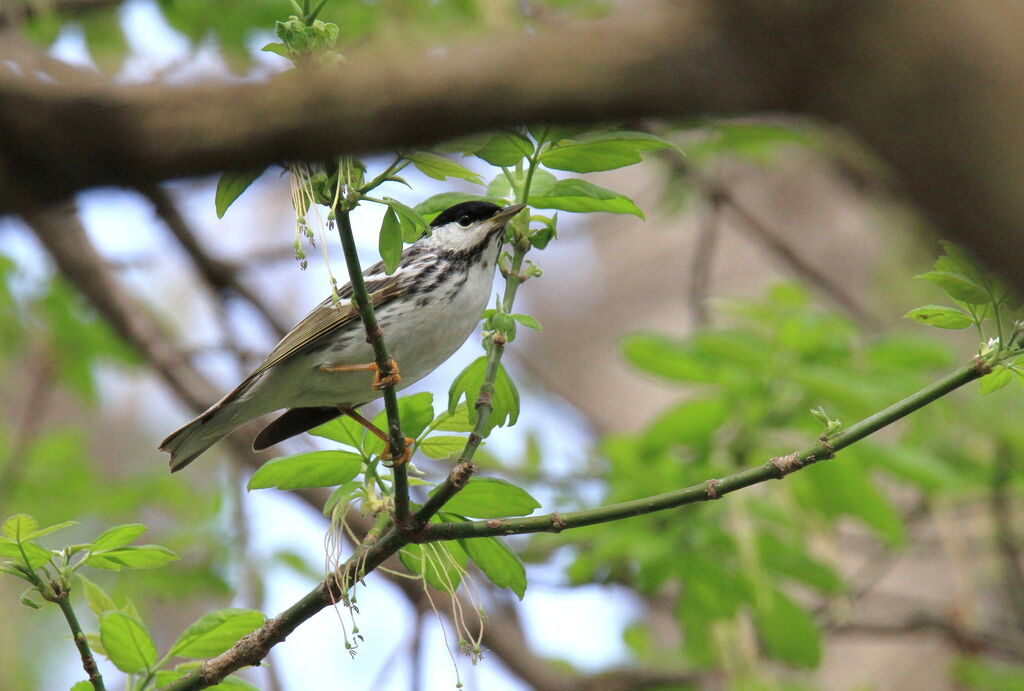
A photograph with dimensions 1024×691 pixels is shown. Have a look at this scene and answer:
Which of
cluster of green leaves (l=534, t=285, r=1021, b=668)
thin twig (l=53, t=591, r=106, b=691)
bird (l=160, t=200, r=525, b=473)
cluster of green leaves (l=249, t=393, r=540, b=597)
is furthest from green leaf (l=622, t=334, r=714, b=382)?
thin twig (l=53, t=591, r=106, b=691)

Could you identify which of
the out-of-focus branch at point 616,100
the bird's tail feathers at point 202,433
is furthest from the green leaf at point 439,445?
the bird's tail feathers at point 202,433

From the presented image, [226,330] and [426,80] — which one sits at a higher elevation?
[226,330]

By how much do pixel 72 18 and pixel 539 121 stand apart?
16.6ft

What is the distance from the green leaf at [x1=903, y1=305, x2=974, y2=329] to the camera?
197 cm

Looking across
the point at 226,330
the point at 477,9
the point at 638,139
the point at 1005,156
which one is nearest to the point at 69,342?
the point at 226,330

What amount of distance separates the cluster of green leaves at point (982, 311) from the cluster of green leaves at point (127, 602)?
147 centimetres

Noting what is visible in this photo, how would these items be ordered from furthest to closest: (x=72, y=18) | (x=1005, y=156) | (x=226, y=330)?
(x=226, y=330) < (x=72, y=18) < (x=1005, y=156)

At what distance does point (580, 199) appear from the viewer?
7.84 ft

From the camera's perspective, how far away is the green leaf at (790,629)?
13.0 ft

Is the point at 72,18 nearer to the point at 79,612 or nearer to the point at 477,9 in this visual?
the point at 477,9

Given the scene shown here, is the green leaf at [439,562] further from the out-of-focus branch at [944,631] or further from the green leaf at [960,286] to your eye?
the out-of-focus branch at [944,631]

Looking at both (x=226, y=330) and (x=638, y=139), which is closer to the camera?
(x=638, y=139)

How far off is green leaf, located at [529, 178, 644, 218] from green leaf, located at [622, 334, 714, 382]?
1656mm

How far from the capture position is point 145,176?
98 cm
